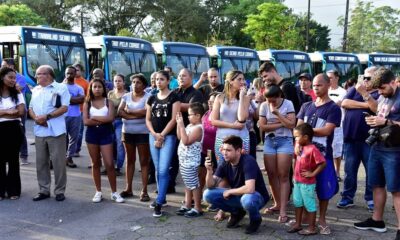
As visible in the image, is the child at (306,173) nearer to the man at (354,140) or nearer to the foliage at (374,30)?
the man at (354,140)

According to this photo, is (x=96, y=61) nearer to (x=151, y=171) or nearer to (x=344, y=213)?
(x=151, y=171)

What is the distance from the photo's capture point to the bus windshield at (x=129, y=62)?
1521 centimetres

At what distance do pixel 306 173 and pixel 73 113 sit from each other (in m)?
4.77

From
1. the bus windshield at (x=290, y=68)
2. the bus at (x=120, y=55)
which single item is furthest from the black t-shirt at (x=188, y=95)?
the bus windshield at (x=290, y=68)

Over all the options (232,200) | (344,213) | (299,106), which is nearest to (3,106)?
(232,200)

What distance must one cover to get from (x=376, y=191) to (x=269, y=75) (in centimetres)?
180

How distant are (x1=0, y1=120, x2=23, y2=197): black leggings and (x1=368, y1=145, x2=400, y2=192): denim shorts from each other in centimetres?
453

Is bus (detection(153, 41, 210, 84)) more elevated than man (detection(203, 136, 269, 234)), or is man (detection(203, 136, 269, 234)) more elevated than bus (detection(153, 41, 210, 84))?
bus (detection(153, 41, 210, 84))

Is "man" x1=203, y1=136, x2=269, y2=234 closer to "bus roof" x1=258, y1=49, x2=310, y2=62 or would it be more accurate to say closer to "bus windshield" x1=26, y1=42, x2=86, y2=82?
"bus windshield" x1=26, y1=42, x2=86, y2=82

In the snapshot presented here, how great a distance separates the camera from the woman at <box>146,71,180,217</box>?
5.37 m

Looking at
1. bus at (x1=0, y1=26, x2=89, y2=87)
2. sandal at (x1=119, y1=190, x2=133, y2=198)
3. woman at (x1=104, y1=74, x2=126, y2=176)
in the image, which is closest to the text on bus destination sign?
bus at (x1=0, y1=26, x2=89, y2=87)

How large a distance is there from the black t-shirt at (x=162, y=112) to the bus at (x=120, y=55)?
30.8ft

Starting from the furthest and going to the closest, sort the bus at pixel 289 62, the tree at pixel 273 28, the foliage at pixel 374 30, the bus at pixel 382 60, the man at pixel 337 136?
1. the foliage at pixel 374 30
2. the tree at pixel 273 28
3. the bus at pixel 382 60
4. the bus at pixel 289 62
5. the man at pixel 337 136

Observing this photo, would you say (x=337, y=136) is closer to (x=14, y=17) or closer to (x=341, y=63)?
(x=341, y=63)
